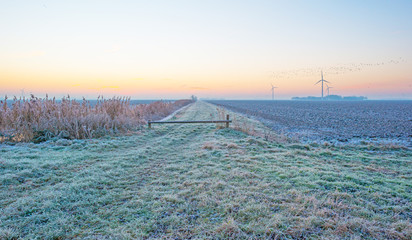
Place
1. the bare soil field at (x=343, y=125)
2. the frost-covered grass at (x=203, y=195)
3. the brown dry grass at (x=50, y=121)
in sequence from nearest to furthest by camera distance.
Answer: the frost-covered grass at (x=203, y=195)
the brown dry grass at (x=50, y=121)
the bare soil field at (x=343, y=125)

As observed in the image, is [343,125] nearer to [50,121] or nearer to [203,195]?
[203,195]

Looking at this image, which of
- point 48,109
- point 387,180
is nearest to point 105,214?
point 387,180

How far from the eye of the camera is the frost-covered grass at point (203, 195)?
10.1ft

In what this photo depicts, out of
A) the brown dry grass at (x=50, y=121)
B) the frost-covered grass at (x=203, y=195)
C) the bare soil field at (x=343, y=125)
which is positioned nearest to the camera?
the frost-covered grass at (x=203, y=195)

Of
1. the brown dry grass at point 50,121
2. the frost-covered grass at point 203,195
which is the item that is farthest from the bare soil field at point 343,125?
the brown dry grass at point 50,121

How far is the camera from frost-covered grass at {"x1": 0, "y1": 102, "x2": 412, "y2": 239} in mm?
3072

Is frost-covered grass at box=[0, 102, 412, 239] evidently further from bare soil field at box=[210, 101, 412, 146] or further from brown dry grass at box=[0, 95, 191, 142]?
bare soil field at box=[210, 101, 412, 146]

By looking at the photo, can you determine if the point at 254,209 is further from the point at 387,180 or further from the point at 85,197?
the point at 387,180

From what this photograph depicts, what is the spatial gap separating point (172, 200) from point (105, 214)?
42.0 inches

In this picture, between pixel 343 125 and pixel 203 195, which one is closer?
pixel 203 195

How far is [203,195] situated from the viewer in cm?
411

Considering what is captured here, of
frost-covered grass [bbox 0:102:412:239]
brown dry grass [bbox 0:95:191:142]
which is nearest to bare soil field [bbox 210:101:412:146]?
frost-covered grass [bbox 0:102:412:239]

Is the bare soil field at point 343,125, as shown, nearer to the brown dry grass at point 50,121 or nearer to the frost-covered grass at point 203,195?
the frost-covered grass at point 203,195

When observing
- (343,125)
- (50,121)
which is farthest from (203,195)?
(343,125)
